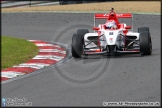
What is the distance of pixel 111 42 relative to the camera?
14.8 meters

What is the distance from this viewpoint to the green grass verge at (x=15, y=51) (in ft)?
48.2

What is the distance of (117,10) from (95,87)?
18.6 meters

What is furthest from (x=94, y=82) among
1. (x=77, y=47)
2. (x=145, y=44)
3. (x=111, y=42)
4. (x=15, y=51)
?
(x=15, y=51)

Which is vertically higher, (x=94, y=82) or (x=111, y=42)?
(x=111, y=42)

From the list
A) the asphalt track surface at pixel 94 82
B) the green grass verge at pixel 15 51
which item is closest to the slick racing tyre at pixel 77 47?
the asphalt track surface at pixel 94 82

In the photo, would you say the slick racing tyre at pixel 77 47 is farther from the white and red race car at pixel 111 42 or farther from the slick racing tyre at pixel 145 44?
the slick racing tyre at pixel 145 44

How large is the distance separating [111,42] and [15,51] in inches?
117

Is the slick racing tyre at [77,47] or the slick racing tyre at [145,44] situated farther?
the slick racing tyre at [77,47]

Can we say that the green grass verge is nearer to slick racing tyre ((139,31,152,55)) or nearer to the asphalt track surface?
the asphalt track surface

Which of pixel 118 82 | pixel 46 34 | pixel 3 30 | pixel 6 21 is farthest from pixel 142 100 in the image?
pixel 6 21

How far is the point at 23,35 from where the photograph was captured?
2125 cm

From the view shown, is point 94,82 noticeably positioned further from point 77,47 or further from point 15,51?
point 15,51

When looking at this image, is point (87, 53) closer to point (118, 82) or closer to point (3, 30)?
point (118, 82)

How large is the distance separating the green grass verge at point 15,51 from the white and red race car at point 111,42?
4.23 feet
